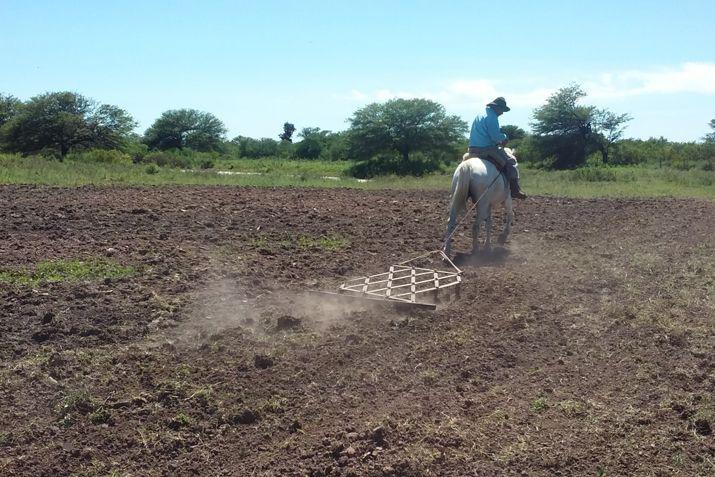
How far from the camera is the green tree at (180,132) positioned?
57156mm

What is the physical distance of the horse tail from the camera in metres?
10.6

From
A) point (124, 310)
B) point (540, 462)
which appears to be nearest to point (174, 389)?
point (124, 310)

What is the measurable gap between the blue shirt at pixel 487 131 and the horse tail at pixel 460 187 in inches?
18.9

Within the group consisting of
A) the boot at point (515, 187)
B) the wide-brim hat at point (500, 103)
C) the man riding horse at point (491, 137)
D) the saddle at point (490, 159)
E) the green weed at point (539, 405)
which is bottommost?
the green weed at point (539, 405)

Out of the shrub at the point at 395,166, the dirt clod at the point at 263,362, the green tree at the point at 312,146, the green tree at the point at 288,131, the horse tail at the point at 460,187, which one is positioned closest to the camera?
the dirt clod at the point at 263,362

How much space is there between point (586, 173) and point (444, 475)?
82.5ft

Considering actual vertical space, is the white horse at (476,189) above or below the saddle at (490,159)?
below

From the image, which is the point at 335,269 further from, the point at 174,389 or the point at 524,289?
the point at 174,389

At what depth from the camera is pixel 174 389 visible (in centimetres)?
573

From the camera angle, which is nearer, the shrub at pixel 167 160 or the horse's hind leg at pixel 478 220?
the horse's hind leg at pixel 478 220

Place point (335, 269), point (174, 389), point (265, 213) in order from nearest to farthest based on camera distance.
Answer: point (174, 389) → point (335, 269) → point (265, 213)

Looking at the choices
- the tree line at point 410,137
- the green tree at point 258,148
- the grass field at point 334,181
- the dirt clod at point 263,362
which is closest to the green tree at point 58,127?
the tree line at point 410,137

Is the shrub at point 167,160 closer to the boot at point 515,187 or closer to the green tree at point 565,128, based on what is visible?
the green tree at point 565,128

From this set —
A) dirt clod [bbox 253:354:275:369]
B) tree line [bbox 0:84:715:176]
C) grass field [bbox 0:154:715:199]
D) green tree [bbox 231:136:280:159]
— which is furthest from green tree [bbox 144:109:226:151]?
dirt clod [bbox 253:354:275:369]
